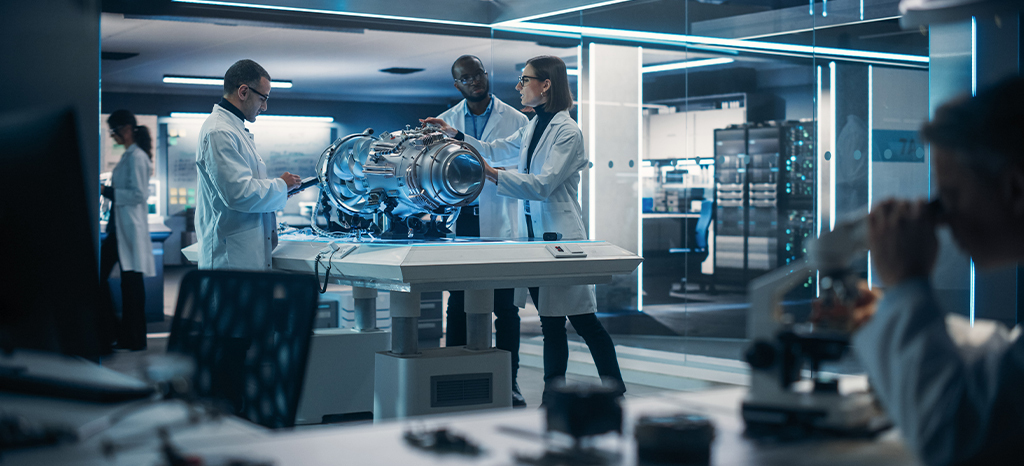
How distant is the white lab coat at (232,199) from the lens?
3252 millimetres

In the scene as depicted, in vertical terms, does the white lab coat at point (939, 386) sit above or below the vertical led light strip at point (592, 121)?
below

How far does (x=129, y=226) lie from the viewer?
5.74 metres

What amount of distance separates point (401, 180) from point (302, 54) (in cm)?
642

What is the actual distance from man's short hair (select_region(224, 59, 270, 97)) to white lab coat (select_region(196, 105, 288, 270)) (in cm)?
10

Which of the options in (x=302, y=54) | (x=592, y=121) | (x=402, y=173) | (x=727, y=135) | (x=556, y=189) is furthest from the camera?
(x=302, y=54)

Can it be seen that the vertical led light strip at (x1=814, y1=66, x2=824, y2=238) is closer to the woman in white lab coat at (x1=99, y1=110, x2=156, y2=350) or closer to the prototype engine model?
the prototype engine model

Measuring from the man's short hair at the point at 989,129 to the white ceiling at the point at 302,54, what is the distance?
471cm

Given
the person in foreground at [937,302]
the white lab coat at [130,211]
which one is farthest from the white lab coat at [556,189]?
the white lab coat at [130,211]

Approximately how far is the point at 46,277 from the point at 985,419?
3.05ft

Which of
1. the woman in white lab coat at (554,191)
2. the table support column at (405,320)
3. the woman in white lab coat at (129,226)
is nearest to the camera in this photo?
the table support column at (405,320)

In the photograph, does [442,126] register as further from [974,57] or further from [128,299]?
[128,299]

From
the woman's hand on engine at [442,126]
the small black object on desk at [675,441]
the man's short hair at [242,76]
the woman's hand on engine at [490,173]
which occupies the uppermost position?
the man's short hair at [242,76]

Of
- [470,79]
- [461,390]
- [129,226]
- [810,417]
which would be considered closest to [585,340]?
[461,390]

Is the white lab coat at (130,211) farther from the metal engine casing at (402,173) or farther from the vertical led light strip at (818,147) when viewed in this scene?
the vertical led light strip at (818,147)
